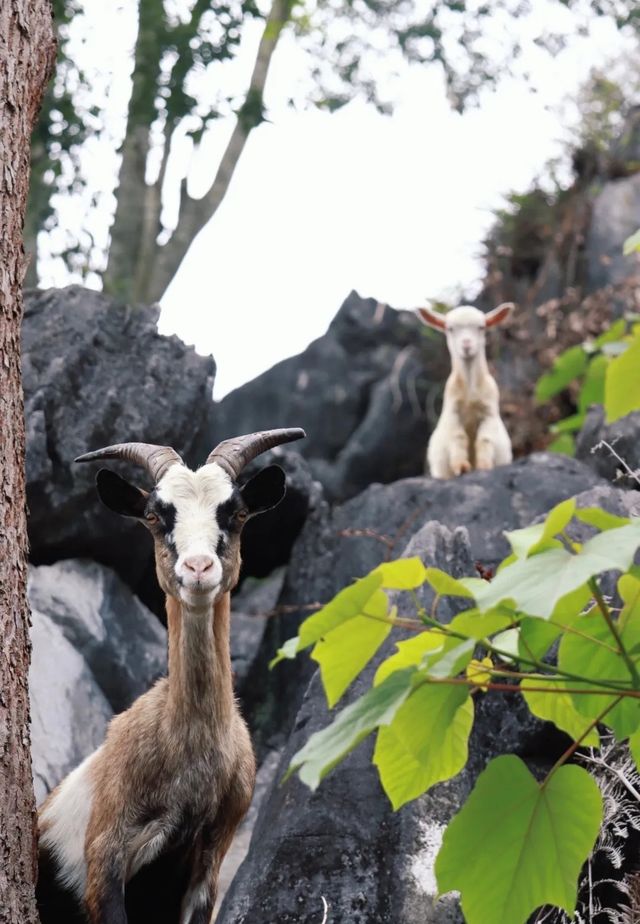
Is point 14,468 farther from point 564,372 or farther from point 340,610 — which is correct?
point 564,372

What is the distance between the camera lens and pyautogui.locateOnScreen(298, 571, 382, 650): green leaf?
246 centimetres

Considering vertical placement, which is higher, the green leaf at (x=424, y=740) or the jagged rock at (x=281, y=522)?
the green leaf at (x=424, y=740)

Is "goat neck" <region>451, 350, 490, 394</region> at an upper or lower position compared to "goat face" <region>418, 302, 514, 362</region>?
lower

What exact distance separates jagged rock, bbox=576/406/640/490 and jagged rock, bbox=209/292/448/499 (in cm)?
472

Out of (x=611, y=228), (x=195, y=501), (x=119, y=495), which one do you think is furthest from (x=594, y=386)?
(x=195, y=501)

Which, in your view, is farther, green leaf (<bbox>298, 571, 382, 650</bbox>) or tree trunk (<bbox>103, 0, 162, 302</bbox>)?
tree trunk (<bbox>103, 0, 162, 302</bbox>)

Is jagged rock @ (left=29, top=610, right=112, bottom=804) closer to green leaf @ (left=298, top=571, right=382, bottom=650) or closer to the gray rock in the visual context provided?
green leaf @ (left=298, top=571, right=382, bottom=650)

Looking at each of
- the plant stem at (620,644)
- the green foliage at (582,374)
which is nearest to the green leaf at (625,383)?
the plant stem at (620,644)

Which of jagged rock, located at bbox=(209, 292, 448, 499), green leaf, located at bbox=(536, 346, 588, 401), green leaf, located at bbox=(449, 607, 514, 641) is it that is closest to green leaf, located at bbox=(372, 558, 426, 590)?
green leaf, located at bbox=(449, 607, 514, 641)

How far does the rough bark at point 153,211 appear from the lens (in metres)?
12.4

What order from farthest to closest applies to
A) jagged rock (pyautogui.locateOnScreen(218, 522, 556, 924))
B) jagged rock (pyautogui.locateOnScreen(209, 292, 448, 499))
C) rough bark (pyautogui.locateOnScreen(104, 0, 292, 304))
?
jagged rock (pyautogui.locateOnScreen(209, 292, 448, 499))
rough bark (pyautogui.locateOnScreen(104, 0, 292, 304))
jagged rock (pyautogui.locateOnScreen(218, 522, 556, 924))

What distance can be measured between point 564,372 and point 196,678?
369 inches

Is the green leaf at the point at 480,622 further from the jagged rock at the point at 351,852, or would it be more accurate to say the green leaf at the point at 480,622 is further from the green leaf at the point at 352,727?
the jagged rock at the point at 351,852

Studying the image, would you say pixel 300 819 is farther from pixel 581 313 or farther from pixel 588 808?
pixel 581 313
